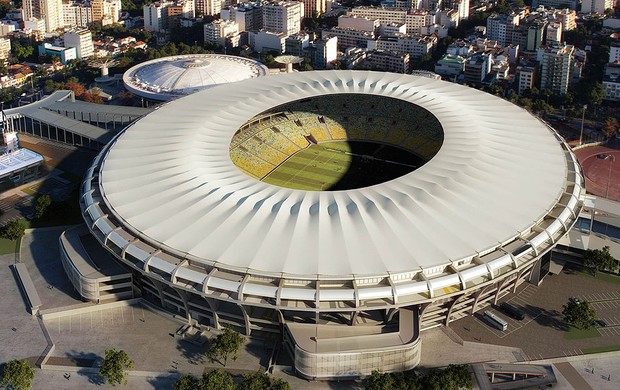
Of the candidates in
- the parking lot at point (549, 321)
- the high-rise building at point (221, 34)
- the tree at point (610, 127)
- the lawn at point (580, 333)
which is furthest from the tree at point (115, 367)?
the high-rise building at point (221, 34)

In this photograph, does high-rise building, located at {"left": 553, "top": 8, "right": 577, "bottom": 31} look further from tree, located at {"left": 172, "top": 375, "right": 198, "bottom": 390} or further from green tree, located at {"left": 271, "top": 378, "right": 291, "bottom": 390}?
tree, located at {"left": 172, "top": 375, "right": 198, "bottom": 390}

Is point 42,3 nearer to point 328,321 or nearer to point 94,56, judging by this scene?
point 94,56

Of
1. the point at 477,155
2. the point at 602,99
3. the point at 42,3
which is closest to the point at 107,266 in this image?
the point at 477,155

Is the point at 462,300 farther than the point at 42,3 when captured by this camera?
No

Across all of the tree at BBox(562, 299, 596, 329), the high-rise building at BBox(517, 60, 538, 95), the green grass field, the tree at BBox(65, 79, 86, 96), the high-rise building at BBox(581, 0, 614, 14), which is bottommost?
the tree at BBox(562, 299, 596, 329)

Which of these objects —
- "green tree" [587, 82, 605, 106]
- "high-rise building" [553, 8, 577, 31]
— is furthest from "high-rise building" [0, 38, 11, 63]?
"high-rise building" [553, 8, 577, 31]

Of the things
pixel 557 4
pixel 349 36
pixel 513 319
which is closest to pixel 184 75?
pixel 349 36
